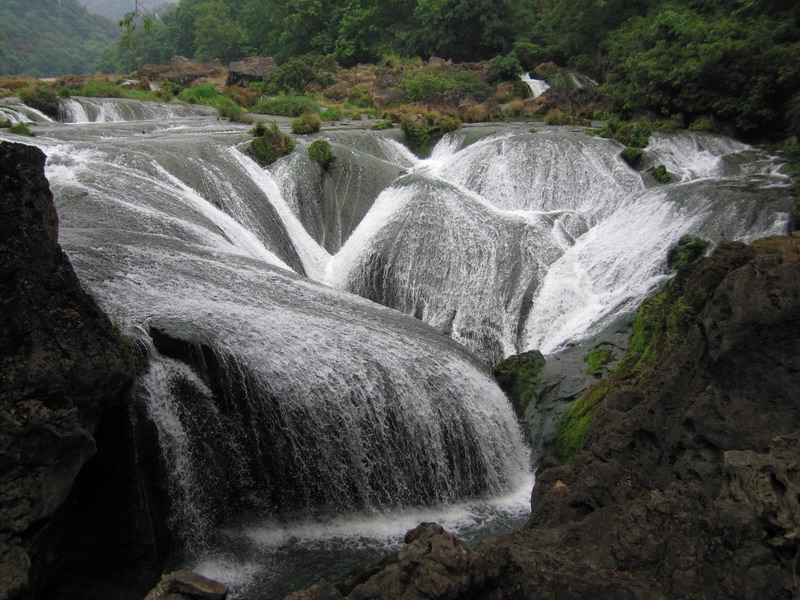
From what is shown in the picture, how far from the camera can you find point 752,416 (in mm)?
3875

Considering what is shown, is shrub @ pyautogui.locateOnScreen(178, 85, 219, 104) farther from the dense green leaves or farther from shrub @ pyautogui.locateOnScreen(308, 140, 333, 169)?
the dense green leaves

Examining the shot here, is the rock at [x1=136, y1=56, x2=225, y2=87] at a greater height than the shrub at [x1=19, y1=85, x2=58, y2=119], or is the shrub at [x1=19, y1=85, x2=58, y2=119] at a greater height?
the rock at [x1=136, y1=56, x2=225, y2=87]

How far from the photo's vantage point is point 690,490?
3264mm

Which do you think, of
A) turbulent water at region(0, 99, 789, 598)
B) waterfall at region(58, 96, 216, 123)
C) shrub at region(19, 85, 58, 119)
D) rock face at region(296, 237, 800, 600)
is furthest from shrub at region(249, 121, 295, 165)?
rock face at region(296, 237, 800, 600)

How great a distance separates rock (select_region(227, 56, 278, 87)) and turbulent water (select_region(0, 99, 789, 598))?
49.6ft

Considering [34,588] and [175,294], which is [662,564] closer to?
[34,588]

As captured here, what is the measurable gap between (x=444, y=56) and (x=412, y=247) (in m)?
27.4

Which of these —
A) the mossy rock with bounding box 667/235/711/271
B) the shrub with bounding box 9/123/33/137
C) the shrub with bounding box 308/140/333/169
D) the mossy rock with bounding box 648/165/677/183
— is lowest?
the mossy rock with bounding box 667/235/711/271

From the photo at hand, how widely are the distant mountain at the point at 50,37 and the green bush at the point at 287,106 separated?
61246 mm

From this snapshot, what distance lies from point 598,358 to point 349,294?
391 cm

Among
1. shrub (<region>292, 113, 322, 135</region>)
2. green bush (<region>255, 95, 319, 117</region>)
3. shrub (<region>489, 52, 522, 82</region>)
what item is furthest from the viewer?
shrub (<region>489, 52, 522, 82</region>)

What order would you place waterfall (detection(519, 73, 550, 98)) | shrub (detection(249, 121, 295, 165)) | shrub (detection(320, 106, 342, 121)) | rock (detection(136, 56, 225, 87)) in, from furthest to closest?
rock (detection(136, 56, 225, 87)) < waterfall (detection(519, 73, 550, 98)) < shrub (detection(320, 106, 342, 121)) < shrub (detection(249, 121, 295, 165))

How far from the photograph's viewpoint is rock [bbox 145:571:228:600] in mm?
3375

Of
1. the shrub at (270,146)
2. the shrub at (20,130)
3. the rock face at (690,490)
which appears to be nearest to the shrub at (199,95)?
the shrub at (270,146)
